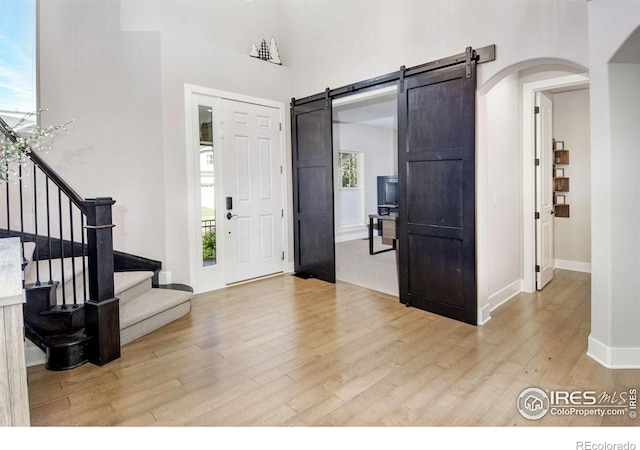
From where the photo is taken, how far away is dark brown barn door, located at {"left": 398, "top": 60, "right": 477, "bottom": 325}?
11.0ft

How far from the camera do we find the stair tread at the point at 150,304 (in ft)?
10.3

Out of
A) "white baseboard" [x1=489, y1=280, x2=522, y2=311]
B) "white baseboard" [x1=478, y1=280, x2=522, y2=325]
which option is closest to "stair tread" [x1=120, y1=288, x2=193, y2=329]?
"white baseboard" [x1=478, y1=280, x2=522, y2=325]

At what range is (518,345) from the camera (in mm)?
2967

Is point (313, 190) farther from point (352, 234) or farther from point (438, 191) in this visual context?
point (352, 234)

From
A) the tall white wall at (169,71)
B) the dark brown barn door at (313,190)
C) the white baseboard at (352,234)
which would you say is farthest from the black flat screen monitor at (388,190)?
the tall white wall at (169,71)

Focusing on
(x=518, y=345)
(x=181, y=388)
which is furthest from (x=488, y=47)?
(x=181, y=388)

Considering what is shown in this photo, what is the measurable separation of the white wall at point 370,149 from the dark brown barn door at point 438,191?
4.85 meters

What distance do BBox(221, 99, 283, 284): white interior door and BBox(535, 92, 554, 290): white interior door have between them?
131 inches

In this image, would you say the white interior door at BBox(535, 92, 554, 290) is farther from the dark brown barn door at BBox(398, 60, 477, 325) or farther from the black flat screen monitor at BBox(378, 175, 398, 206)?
the black flat screen monitor at BBox(378, 175, 398, 206)

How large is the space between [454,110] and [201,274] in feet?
11.0

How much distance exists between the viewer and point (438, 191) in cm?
359

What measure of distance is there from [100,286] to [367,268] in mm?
A: 3986

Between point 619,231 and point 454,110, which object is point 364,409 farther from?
point 454,110

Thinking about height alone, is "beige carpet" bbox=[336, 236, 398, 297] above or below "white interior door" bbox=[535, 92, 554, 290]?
below
